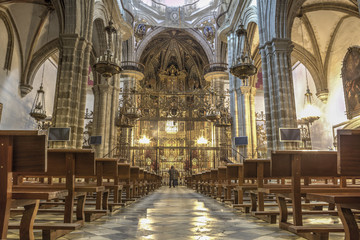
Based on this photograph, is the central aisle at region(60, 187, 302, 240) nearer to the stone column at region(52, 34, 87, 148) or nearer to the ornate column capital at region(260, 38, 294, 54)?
the stone column at region(52, 34, 87, 148)

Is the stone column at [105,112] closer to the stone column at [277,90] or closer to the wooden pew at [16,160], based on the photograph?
the stone column at [277,90]

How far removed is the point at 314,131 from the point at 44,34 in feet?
54.9

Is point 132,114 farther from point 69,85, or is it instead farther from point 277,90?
point 277,90

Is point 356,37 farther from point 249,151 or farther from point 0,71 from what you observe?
point 0,71

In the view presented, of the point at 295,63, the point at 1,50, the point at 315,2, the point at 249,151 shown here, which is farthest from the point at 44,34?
the point at 295,63

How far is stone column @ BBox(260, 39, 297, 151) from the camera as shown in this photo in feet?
30.1

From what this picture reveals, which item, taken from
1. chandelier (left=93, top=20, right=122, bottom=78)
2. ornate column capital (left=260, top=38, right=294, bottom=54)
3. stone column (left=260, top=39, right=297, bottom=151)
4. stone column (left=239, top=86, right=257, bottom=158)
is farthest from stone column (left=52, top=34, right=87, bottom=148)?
stone column (left=239, top=86, right=257, bottom=158)

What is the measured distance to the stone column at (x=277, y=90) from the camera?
917cm

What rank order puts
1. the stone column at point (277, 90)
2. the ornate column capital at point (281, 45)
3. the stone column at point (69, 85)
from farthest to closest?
the ornate column capital at point (281, 45), the stone column at point (277, 90), the stone column at point (69, 85)

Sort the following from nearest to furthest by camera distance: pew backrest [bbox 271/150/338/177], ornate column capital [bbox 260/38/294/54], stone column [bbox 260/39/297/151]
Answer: pew backrest [bbox 271/150/338/177] < stone column [bbox 260/39/297/151] < ornate column capital [bbox 260/38/294/54]

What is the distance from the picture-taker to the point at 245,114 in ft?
47.9

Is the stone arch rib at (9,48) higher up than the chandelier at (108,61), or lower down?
higher up

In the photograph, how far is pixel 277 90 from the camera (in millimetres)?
9445

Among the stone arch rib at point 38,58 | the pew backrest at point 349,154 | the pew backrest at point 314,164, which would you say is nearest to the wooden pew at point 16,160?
the pew backrest at point 349,154
